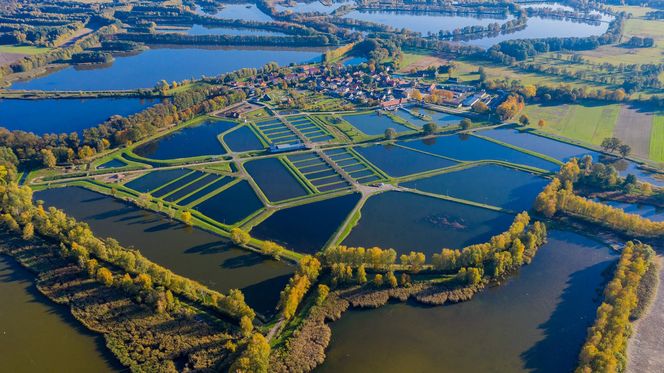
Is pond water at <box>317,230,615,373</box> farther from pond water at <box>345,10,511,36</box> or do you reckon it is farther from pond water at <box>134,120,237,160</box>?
pond water at <box>345,10,511,36</box>

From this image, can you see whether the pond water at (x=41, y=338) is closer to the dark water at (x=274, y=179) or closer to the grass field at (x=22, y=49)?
the dark water at (x=274, y=179)

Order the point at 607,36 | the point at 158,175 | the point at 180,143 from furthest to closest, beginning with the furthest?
the point at 607,36, the point at 180,143, the point at 158,175

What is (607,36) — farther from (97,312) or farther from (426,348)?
(97,312)

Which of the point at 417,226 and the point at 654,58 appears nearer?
the point at 417,226

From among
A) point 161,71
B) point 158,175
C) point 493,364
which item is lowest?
point 493,364

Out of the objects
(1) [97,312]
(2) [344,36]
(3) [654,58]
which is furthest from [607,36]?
(1) [97,312]

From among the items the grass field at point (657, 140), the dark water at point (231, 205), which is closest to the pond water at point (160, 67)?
the dark water at point (231, 205)

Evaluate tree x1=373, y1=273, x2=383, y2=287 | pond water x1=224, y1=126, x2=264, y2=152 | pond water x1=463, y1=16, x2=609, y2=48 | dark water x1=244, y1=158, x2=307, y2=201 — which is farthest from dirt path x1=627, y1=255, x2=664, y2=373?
pond water x1=463, y1=16, x2=609, y2=48
